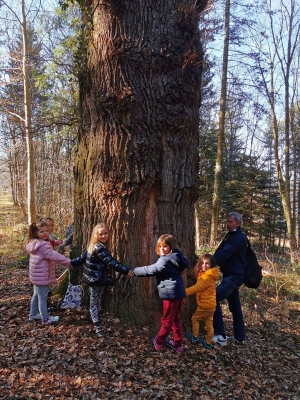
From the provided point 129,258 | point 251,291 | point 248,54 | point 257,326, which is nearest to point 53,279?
point 129,258

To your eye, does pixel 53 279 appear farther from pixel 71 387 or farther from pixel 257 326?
pixel 257 326

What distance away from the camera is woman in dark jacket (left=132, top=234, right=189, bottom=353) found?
12.5 ft

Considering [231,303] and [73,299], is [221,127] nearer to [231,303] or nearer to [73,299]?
[231,303]

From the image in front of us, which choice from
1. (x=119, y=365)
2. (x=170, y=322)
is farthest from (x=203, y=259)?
(x=119, y=365)

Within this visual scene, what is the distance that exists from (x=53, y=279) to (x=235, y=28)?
14.9 metres

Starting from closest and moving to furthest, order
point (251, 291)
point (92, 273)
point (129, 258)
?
point (92, 273), point (129, 258), point (251, 291)

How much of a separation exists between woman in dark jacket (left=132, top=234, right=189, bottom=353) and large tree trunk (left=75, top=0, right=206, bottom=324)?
16.9 inches

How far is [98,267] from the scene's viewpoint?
3998mm

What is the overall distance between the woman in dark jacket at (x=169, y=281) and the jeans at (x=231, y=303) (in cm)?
93

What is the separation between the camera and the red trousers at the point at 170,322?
12.6ft

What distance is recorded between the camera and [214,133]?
19016 mm

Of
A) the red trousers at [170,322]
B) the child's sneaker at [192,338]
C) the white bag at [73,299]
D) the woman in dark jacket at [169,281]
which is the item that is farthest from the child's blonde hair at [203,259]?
the white bag at [73,299]

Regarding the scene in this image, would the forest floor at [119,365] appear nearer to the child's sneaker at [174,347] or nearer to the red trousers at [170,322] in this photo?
the child's sneaker at [174,347]

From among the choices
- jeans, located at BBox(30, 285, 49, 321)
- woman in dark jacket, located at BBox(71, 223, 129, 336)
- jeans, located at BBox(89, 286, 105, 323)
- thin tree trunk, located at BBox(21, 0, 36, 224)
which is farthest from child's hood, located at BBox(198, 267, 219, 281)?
thin tree trunk, located at BBox(21, 0, 36, 224)
